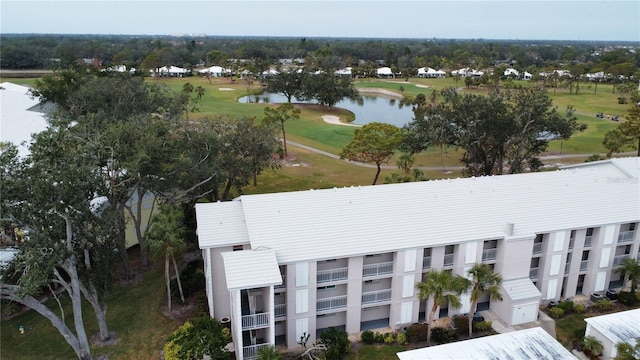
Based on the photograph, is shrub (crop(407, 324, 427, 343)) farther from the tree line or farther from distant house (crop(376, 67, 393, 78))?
distant house (crop(376, 67, 393, 78))

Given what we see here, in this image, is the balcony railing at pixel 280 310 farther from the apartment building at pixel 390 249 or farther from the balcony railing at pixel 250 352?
the balcony railing at pixel 250 352

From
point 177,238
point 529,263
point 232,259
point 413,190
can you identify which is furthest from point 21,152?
point 529,263

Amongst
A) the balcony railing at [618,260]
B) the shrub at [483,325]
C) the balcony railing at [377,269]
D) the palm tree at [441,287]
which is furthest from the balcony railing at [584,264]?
the balcony railing at [377,269]

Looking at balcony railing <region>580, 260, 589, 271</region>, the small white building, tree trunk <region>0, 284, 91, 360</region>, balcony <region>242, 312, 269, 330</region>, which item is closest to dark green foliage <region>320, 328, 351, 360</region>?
balcony <region>242, 312, 269, 330</region>

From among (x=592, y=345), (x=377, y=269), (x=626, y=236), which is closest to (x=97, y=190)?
(x=377, y=269)

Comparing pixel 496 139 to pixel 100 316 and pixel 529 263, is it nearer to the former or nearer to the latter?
pixel 529 263
